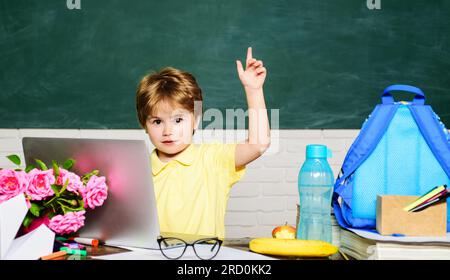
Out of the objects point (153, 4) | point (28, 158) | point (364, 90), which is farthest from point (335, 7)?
point (28, 158)

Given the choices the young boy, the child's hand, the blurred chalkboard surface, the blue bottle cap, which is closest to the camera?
the blue bottle cap

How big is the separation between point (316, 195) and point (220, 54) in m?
1.39

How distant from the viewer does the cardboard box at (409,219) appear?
1263 mm

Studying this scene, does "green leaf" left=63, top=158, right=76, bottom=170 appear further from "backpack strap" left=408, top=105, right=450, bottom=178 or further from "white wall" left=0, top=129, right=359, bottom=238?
"white wall" left=0, top=129, right=359, bottom=238

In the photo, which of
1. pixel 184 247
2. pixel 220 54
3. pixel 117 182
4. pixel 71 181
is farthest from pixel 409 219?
pixel 220 54

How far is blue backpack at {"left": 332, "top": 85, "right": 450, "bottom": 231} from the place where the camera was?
1.44 m

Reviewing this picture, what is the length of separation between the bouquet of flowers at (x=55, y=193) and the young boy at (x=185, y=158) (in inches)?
21.7

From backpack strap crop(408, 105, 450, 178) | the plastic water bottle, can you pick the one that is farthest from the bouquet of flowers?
backpack strap crop(408, 105, 450, 178)

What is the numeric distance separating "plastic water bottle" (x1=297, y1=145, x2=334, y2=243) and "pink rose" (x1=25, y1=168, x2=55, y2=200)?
0.61m

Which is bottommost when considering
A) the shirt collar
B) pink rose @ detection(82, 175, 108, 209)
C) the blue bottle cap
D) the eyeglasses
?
the eyeglasses

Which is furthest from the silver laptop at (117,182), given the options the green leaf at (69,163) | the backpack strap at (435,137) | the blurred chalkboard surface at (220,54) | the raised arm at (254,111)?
the blurred chalkboard surface at (220,54)

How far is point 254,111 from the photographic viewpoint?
1.69 meters
